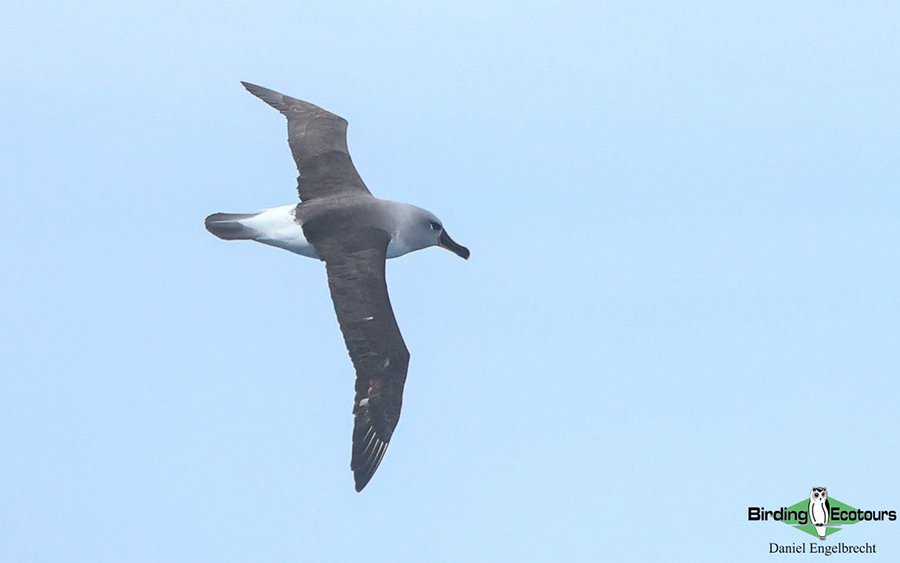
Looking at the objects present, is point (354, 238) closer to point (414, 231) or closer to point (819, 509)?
A: point (414, 231)

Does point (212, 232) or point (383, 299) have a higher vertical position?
point (212, 232)

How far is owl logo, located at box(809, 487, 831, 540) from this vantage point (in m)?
17.0

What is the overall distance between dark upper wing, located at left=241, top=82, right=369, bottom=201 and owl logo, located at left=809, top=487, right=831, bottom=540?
6.69 m

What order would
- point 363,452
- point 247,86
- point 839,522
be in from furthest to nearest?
point 247,86, point 839,522, point 363,452

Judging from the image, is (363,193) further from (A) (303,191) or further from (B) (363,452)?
(B) (363,452)

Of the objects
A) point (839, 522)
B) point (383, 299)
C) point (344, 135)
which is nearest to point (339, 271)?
point (383, 299)

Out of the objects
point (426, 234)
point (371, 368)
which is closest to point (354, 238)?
point (371, 368)

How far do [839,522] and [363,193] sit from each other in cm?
703

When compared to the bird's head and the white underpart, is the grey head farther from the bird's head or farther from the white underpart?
the white underpart

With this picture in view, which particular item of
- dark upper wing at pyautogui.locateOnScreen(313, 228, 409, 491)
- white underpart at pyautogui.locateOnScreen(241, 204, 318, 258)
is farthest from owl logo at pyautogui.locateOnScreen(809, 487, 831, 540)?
white underpart at pyautogui.locateOnScreen(241, 204, 318, 258)

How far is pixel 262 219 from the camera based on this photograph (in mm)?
17078

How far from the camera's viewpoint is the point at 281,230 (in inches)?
669

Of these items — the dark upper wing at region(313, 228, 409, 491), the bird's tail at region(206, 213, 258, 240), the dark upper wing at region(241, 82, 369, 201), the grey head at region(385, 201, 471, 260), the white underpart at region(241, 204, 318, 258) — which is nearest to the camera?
the dark upper wing at region(313, 228, 409, 491)

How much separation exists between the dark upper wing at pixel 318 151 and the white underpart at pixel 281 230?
2.79 feet
